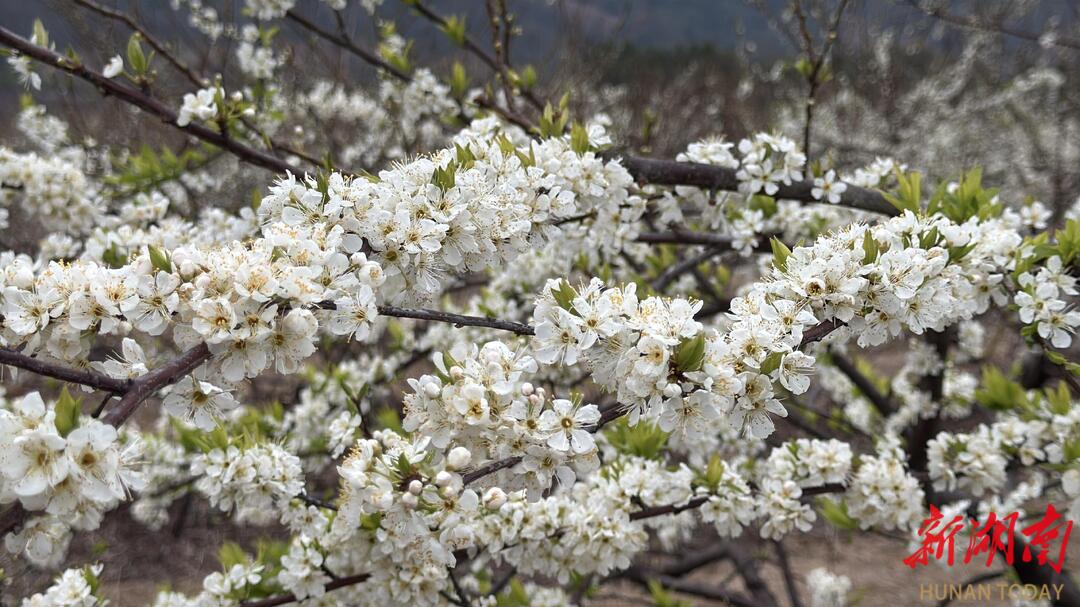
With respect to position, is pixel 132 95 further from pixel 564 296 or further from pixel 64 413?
pixel 564 296

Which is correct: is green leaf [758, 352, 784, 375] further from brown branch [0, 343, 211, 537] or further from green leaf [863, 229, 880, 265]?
brown branch [0, 343, 211, 537]

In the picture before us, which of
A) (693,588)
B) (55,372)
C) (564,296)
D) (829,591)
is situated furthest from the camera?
(829,591)

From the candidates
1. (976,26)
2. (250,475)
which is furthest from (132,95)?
(976,26)

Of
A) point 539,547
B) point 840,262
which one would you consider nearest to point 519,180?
point 840,262

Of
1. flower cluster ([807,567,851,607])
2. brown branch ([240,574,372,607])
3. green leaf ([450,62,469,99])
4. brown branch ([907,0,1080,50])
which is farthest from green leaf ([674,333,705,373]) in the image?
brown branch ([907,0,1080,50])

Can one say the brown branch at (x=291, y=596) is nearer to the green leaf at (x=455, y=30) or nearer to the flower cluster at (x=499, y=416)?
the flower cluster at (x=499, y=416)

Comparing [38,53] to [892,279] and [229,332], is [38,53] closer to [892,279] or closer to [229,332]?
[229,332]
